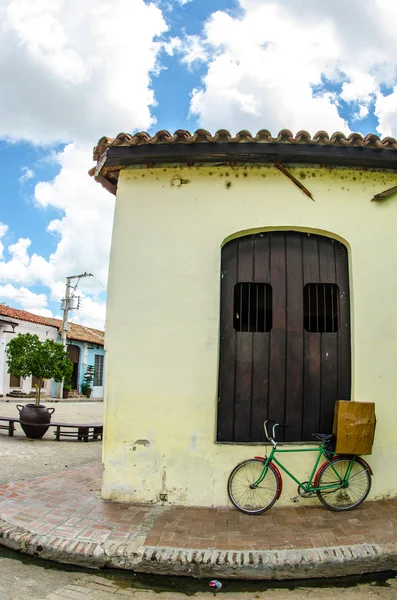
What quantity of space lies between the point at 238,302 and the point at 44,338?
921 inches

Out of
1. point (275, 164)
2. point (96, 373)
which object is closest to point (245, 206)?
point (275, 164)

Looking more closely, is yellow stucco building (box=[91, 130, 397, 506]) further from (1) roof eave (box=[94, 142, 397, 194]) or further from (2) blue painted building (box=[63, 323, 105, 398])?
(2) blue painted building (box=[63, 323, 105, 398])

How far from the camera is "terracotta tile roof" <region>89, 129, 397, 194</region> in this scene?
4781 mm

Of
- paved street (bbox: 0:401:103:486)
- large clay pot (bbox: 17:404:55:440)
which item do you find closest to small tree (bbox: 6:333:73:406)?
large clay pot (bbox: 17:404:55:440)

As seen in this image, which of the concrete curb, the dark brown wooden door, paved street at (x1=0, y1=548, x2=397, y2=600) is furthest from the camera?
the dark brown wooden door

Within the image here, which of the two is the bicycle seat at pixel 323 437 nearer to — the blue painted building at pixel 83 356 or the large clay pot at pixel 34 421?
the large clay pot at pixel 34 421

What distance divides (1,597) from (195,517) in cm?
187

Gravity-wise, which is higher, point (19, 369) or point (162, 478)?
point (19, 369)

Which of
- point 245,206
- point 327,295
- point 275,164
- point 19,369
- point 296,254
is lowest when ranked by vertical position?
point 19,369

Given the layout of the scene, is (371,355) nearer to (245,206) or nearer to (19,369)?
(245,206)

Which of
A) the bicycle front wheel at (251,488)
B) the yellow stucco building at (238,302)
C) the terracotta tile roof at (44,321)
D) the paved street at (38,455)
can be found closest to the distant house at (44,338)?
the terracotta tile roof at (44,321)

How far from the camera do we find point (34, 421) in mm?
9969

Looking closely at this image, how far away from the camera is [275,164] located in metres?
5.04

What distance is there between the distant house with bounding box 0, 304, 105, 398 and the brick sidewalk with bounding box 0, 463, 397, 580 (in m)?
16.1
